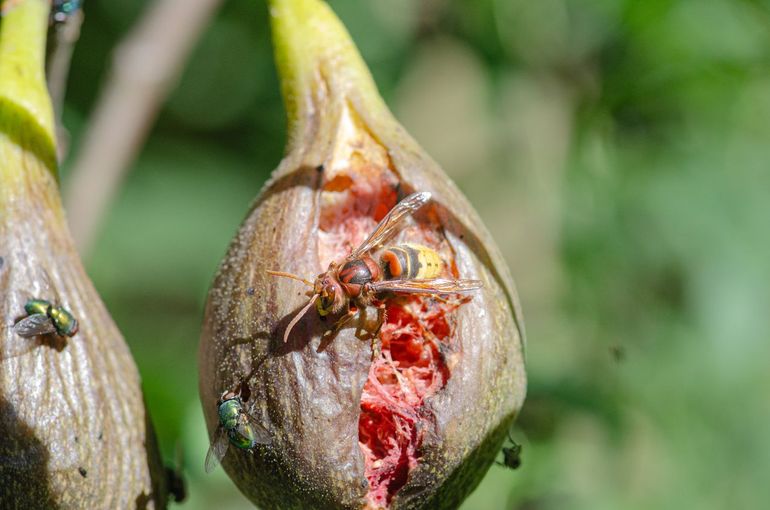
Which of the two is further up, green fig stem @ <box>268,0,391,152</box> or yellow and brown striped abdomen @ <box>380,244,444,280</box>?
green fig stem @ <box>268,0,391,152</box>

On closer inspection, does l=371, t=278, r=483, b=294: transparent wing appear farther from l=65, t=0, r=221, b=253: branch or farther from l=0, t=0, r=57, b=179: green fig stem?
l=65, t=0, r=221, b=253: branch

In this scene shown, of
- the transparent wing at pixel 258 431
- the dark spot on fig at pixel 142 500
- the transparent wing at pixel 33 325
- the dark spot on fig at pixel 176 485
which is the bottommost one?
the dark spot on fig at pixel 176 485

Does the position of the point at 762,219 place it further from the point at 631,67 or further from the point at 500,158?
the point at 500,158

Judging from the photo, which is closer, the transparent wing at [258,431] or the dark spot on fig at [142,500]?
the transparent wing at [258,431]

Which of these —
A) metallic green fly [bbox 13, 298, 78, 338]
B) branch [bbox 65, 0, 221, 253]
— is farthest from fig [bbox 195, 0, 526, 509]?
branch [bbox 65, 0, 221, 253]

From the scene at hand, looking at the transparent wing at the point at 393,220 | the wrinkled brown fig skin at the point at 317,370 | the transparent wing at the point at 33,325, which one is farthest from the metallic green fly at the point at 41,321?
the transparent wing at the point at 393,220

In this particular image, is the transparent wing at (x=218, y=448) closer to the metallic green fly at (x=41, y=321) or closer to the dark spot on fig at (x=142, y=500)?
the dark spot on fig at (x=142, y=500)

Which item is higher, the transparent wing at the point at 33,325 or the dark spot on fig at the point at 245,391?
the transparent wing at the point at 33,325
